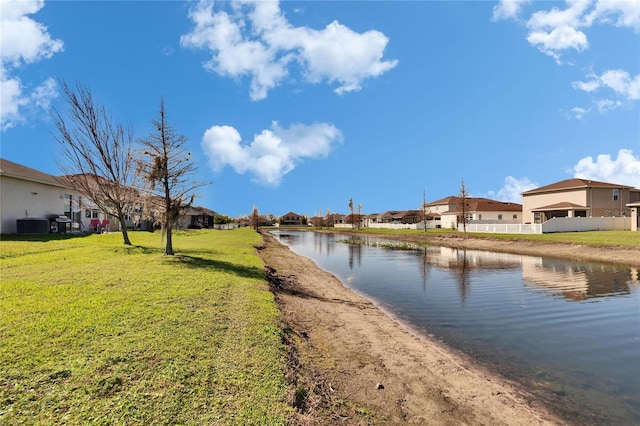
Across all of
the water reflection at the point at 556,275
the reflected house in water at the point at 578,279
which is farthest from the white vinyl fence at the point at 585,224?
the reflected house in water at the point at 578,279

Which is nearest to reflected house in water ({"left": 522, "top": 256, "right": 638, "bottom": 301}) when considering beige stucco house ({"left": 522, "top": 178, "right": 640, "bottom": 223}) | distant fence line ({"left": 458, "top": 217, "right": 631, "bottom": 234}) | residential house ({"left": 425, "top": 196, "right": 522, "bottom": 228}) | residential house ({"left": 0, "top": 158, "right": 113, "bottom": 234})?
distant fence line ({"left": 458, "top": 217, "right": 631, "bottom": 234})

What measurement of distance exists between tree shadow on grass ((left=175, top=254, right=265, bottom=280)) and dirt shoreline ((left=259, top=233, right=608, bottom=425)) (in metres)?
4.19

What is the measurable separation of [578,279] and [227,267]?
59.1ft

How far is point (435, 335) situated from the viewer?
9422mm

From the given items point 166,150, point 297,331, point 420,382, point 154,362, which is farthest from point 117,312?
point 166,150

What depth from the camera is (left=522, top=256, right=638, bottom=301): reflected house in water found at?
1489 cm

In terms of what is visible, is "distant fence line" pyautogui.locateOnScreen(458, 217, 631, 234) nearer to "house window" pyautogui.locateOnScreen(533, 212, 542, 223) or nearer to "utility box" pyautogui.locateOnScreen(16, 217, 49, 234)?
"house window" pyautogui.locateOnScreen(533, 212, 542, 223)

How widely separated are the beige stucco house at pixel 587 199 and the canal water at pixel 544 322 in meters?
29.4

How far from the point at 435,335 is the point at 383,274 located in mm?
11100

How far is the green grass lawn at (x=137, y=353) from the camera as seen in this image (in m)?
4.09

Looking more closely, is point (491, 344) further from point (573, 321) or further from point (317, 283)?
point (317, 283)

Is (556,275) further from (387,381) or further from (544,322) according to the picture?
(387,381)

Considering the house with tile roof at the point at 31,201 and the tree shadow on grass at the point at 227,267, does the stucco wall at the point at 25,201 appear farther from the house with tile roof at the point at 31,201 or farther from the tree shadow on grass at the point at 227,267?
the tree shadow on grass at the point at 227,267

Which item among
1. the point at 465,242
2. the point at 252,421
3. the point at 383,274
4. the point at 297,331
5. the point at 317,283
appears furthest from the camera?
the point at 465,242
